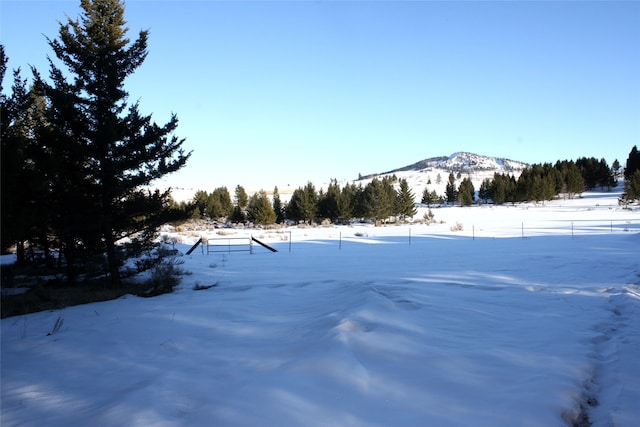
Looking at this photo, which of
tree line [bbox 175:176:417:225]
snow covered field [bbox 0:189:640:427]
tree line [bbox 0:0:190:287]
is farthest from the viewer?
→ tree line [bbox 175:176:417:225]

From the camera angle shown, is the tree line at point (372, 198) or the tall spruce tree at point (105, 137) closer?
the tall spruce tree at point (105, 137)

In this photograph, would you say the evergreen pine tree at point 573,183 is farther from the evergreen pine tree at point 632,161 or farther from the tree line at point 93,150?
the tree line at point 93,150

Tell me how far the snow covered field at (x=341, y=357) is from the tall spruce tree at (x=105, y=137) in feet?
9.03

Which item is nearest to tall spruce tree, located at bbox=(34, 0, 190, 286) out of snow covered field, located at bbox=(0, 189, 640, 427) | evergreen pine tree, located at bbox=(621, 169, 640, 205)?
snow covered field, located at bbox=(0, 189, 640, 427)

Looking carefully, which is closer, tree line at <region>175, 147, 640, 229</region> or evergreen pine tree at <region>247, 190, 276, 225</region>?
evergreen pine tree at <region>247, 190, 276, 225</region>

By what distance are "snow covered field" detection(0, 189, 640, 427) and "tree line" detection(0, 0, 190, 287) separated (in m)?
Result: 2.87

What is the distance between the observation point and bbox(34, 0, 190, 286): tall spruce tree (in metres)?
10.3

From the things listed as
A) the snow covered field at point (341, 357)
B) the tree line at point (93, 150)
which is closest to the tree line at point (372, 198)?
the tree line at point (93, 150)

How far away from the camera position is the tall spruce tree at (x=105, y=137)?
33.9 ft

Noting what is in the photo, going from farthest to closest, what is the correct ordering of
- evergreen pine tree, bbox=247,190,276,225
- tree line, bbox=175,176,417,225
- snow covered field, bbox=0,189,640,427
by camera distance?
tree line, bbox=175,176,417,225 → evergreen pine tree, bbox=247,190,276,225 → snow covered field, bbox=0,189,640,427

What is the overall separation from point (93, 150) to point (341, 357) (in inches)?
385

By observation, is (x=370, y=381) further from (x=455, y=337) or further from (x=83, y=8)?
(x=83, y=8)

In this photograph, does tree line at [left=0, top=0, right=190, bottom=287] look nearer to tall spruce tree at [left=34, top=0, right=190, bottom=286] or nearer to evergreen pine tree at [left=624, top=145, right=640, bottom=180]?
tall spruce tree at [left=34, top=0, right=190, bottom=286]

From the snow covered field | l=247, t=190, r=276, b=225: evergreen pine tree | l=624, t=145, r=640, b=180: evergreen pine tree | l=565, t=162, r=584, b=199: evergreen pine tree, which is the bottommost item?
the snow covered field
